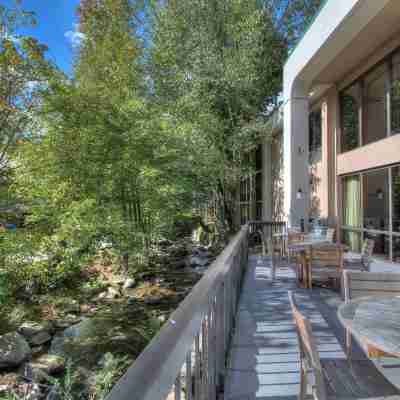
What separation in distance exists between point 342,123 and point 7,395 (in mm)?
8391

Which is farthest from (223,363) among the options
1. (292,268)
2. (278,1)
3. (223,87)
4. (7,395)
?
(278,1)

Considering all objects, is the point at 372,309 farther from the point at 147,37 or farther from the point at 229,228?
the point at 147,37

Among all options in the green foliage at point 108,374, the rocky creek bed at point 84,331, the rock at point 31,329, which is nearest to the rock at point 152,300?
the rocky creek bed at point 84,331

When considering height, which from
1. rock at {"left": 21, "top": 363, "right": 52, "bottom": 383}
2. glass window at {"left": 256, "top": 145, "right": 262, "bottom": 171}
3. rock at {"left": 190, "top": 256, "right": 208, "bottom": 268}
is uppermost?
glass window at {"left": 256, "top": 145, "right": 262, "bottom": 171}

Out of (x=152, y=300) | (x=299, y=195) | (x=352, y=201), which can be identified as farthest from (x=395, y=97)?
(x=152, y=300)

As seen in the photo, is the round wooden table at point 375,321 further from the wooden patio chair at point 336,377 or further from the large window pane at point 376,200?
the large window pane at point 376,200

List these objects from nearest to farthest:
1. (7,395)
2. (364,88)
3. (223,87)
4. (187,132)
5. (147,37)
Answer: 1. (7,395)
2. (364,88)
3. (187,132)
4. (223,87)
5. (147,37)

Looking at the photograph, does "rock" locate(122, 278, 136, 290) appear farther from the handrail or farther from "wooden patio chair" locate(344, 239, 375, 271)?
the handrail

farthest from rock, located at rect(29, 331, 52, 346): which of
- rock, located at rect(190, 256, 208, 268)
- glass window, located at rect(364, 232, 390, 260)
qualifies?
glass window, located at rect(364, 232, 390, 260)

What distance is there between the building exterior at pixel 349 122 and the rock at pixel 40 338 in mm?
5732

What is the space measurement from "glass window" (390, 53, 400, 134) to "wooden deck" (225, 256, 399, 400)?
11.8 feet

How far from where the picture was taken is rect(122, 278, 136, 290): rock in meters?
8.13

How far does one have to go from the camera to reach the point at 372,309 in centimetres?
186

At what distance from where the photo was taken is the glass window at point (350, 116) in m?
7.25
